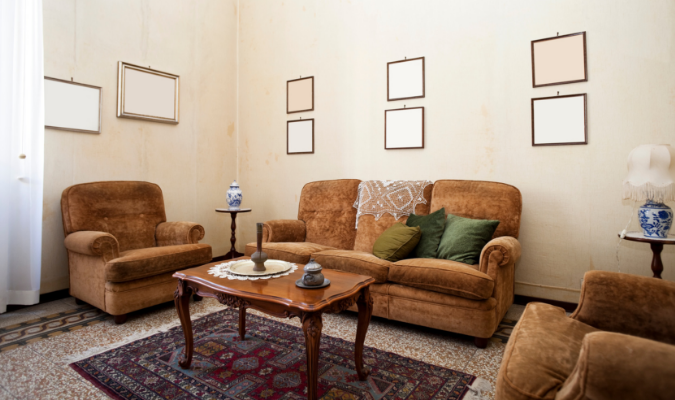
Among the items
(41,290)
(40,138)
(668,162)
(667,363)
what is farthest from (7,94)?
(668,162)

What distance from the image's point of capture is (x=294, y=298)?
1.66 meters

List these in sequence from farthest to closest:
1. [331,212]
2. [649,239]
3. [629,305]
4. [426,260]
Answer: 1. [331,212]
2. [426,260]
3. [649,239]
4. [629,305]

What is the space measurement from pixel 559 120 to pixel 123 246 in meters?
3.83

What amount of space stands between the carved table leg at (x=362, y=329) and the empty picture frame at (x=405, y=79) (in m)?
2.32

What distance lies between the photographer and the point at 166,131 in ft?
13.5

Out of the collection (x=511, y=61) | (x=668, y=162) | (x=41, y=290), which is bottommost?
(x=41, y=290)

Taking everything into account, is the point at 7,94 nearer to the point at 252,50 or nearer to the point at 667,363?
the point at 252,50

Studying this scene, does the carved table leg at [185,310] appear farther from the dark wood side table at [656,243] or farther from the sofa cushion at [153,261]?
Result: the dark wood side table at [656,243]

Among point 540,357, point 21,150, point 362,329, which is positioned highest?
point 21,150

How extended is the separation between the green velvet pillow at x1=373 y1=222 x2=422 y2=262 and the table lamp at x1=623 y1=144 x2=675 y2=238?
141 centimetres

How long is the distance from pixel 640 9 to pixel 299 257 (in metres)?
3.14

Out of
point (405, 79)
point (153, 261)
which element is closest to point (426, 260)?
point (405, 79)

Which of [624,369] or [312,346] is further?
[312,346]

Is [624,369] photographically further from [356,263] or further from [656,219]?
[656,219]
